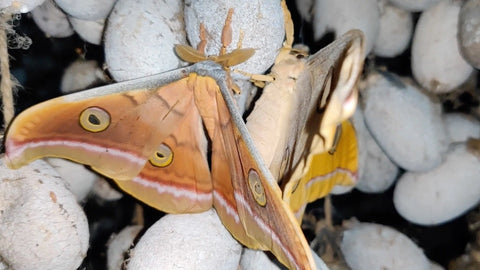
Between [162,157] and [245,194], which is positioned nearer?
[245,194]

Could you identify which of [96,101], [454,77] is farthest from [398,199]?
[96,101]

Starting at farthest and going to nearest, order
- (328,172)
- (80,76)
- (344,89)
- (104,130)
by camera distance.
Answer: (80,76) → (328,172) → (104,130) → (344,89)

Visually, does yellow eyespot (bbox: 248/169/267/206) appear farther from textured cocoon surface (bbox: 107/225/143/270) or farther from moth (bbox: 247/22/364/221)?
textured cocoon surface (bbox: 107/225/143/270)

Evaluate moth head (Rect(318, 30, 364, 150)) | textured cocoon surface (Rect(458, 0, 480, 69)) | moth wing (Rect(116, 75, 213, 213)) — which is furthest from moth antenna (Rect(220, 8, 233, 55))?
textured cocoon surface (Rect(458, 0, 480, 69))

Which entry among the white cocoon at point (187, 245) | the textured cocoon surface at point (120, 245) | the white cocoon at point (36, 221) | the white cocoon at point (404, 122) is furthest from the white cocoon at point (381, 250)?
the white cocoon at point (36, 221)

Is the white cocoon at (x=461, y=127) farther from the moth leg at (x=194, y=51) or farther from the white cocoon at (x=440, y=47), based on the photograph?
the moth leg at (x=194, y=51)

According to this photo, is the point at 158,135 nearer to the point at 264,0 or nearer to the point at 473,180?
the point at 264,0

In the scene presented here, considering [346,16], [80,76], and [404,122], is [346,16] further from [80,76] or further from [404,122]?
[80,76]

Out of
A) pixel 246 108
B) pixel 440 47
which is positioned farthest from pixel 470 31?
pixel 246 108
